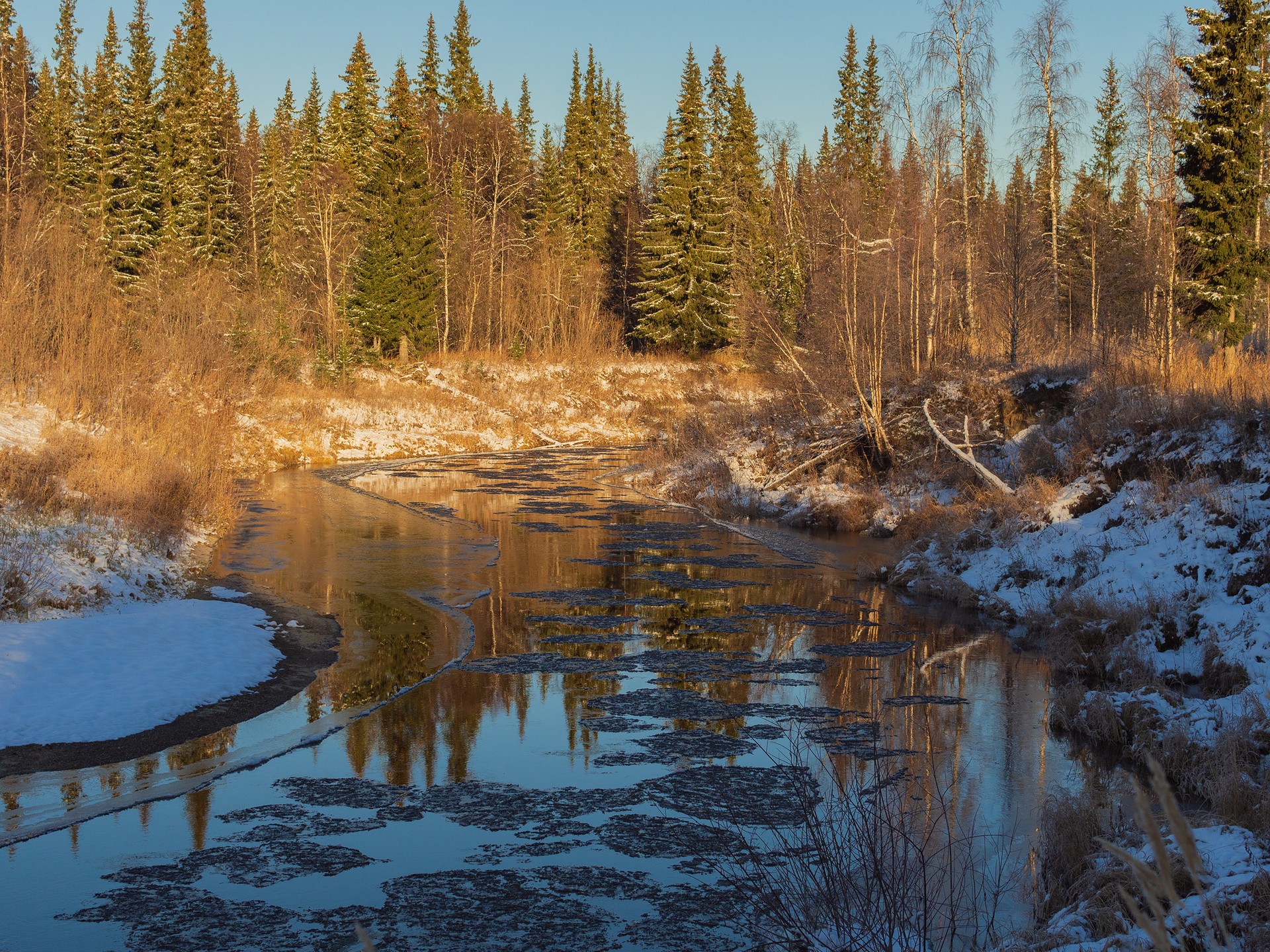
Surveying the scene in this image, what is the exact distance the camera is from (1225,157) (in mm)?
25750

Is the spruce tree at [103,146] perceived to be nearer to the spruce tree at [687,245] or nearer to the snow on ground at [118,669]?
the spruce tree at [687,245]

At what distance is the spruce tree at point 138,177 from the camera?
4581 centimetres

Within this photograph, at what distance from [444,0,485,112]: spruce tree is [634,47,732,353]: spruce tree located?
54.0 feet

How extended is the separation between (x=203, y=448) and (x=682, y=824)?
17.8m

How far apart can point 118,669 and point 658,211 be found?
47.3 meters

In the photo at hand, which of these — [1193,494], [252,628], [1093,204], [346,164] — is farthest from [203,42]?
[1193,494]

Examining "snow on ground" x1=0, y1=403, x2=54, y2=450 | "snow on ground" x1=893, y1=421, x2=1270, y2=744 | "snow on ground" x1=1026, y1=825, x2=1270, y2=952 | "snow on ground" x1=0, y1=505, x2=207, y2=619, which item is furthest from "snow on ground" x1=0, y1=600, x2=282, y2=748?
"snow on ground" x1=893, y1=421, x2=1270, y2=744

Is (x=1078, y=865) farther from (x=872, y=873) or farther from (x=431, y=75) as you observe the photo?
(x=431, y=75)

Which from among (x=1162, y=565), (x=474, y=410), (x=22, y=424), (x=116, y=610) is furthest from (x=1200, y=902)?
(x=474, y=410)

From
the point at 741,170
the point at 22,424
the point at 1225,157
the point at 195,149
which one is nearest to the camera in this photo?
the point at 22,424

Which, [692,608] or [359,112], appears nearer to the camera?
[692,608]

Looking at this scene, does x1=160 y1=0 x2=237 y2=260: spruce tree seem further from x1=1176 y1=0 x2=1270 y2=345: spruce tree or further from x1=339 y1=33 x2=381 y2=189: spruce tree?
x1=1176 y1=0 x2=1270 y2=345: spruce tree

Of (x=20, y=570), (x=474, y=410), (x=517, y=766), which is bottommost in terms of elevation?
(x=517, y=766)

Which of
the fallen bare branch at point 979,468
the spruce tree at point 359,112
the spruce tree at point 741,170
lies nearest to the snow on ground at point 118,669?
the fallen bare branch at point 979,468
